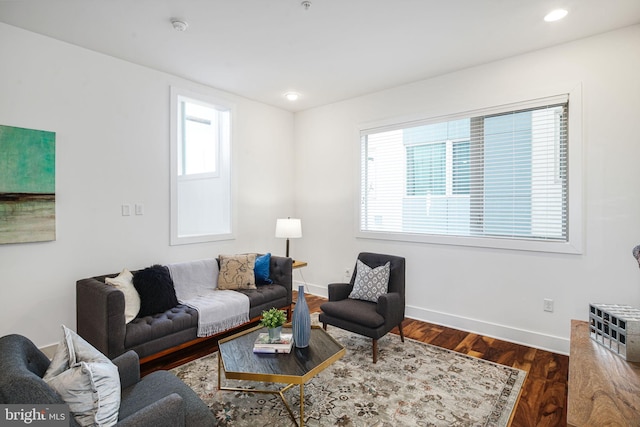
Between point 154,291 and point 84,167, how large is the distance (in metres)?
1.38

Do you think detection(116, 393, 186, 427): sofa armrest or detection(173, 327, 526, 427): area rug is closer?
detection(116, 393, 186, 427): sofa armrest

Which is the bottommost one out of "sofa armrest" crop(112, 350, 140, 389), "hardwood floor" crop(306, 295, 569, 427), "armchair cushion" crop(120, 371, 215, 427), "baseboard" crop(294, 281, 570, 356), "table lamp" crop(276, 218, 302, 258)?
"hardwood floor" crop(306, 295, 569, 427)

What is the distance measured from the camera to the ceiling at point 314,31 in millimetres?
2467

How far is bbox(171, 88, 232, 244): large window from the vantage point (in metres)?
3.87

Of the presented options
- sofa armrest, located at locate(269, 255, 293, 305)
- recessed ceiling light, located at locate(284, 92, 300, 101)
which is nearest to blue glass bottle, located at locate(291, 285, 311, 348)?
sofa armrest, located at locate(269, 255, 293, 305)

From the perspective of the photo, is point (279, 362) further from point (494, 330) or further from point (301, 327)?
point (494, 330)

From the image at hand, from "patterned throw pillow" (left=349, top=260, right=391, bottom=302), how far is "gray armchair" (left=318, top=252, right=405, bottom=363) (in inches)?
2.1

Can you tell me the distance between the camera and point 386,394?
2396 mm

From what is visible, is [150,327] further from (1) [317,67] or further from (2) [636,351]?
(2) [636,351]

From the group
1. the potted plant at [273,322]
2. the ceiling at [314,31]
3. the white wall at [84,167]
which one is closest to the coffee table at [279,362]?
the potted plant at [273,322]

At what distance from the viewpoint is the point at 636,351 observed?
1852 millimetres

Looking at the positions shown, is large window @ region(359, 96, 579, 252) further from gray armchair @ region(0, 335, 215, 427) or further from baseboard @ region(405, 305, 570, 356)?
gray armchair @ region(0, 335, 215, 427)

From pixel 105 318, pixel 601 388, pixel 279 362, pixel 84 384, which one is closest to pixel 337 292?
pixel 279 362

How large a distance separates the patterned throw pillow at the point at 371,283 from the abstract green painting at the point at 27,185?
2.87 meters
